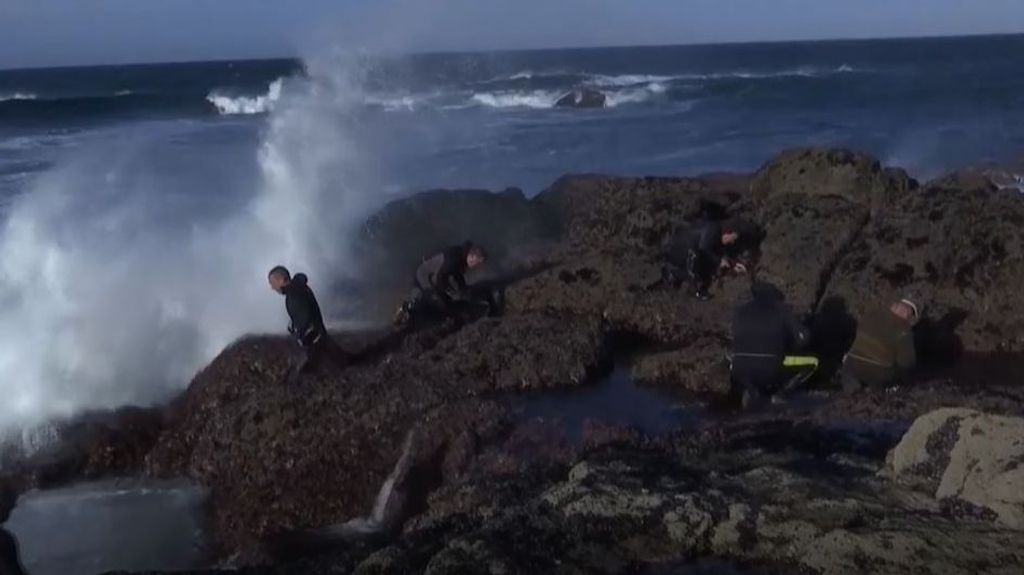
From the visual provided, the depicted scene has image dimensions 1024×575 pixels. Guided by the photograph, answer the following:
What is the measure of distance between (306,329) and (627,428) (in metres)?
3.77

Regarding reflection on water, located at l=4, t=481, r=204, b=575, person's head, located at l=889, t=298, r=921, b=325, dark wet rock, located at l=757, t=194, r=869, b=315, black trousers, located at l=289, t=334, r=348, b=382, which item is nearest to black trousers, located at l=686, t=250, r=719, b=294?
dark wet rock, located at l=757, t=194, r=869, b=315

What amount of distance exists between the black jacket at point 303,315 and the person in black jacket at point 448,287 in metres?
1.68

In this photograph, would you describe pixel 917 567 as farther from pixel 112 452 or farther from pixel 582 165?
pixel 582 165

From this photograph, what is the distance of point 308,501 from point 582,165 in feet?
84.2

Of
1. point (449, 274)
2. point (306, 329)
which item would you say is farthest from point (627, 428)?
point (449, 274)

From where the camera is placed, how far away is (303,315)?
13234 millimetres

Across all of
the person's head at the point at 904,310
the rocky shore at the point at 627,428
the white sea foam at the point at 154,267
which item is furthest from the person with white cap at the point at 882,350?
the white sea foam at the point at 154,267

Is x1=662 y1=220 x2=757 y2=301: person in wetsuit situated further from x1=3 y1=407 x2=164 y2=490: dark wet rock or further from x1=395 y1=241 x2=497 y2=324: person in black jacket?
x1=3 y1=407 x2=164 y2=490: dark wet rock

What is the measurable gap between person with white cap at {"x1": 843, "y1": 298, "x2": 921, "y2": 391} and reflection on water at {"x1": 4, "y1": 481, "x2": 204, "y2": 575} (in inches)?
245

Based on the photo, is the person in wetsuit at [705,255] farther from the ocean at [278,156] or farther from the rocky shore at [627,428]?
the ocean at [278,156]

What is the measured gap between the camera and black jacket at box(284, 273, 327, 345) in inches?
522

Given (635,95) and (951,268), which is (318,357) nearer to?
(951,268)

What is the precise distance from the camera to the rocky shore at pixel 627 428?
795cm

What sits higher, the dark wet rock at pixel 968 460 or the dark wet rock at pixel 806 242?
the dark wet rock at pixel 806 242
